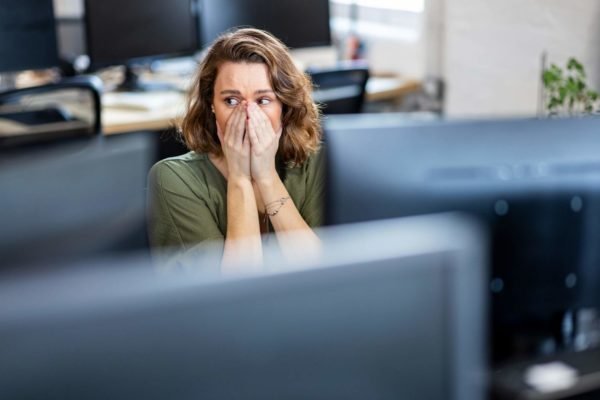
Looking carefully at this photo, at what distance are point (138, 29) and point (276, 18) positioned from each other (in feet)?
1.76

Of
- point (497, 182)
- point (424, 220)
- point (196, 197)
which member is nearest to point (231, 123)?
point (196, 197)

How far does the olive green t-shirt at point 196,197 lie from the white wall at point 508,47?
1729mm

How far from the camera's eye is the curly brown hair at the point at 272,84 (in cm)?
125

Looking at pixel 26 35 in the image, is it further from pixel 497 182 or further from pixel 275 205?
pixel 497 182

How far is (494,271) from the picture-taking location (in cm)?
110

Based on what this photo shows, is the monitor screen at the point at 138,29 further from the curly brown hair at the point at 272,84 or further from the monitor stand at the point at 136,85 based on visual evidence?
the curly brown hair at the point at 272,84

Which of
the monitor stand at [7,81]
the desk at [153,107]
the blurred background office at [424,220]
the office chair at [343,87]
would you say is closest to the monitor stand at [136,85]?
the desk at [153,107]

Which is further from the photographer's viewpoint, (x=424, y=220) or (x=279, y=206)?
(x=279, y=206)

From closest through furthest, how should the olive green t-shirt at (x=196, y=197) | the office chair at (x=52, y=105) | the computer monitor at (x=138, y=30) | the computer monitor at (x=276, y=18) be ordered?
the olive green t-shirt at (x=196, y=197) < the office chair at (x=52, y=105) < the computer monitor at (x=138, y=30) < the computer monitor at (x=276, y=18)

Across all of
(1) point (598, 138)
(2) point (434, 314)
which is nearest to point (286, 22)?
(1) point (598, 138)

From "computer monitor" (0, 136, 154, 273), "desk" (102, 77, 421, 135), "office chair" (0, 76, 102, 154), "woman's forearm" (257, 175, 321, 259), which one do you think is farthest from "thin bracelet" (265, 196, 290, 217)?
"desk" (102, 77, 421, 135)

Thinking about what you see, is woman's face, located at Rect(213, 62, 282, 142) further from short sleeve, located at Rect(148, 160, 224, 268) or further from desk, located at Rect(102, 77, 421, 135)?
desk, located at Rect(102, 77, 421, 135)

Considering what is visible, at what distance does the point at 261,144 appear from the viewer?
1236mm

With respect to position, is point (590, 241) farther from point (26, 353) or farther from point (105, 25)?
point (105, 25)
